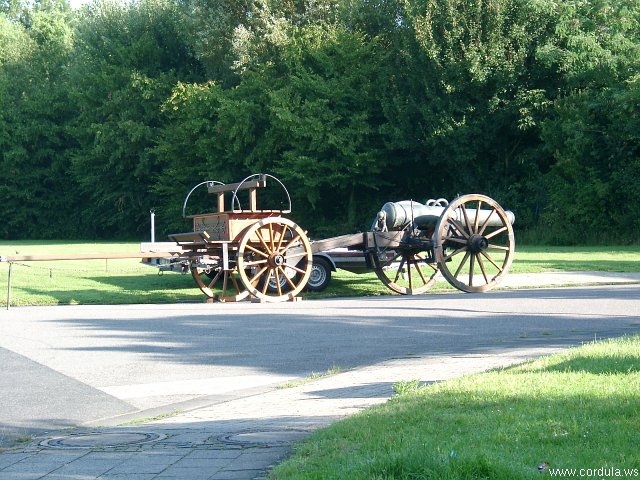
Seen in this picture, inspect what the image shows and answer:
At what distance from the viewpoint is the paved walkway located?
21.3 ft

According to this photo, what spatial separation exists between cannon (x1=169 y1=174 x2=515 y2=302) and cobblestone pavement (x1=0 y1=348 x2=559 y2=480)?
1005 cm

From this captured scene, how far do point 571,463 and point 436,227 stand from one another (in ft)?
50.9

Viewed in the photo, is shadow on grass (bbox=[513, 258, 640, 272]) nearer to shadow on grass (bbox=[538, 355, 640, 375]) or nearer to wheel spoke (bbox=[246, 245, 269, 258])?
wheel spoke (bbox=[246, 245, 269, 258])

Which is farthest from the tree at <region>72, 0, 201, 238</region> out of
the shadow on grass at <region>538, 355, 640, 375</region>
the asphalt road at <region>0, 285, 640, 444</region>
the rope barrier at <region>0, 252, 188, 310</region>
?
the shadow on grass at <region>538, 355, 640, 375</region>

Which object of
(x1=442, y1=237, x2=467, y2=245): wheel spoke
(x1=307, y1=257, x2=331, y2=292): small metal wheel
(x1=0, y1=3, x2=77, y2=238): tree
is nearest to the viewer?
(x1=442, y1=237, x2=467, y2=245): wheel spoke

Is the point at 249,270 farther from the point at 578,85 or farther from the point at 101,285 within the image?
the point at 578,85

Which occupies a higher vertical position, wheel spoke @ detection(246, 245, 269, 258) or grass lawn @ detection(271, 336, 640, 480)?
wheel spoke @ detection(246, 245, 269, 258)

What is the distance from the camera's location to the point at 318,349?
13133 millimetres

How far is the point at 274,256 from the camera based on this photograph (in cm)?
2052

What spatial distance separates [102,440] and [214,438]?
91 centimetres

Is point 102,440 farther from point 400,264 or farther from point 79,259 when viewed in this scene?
point 400,264

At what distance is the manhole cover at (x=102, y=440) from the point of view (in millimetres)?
7488

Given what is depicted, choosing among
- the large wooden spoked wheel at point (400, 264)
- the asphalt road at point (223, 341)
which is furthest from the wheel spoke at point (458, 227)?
the asphalt road at point (223, 341)

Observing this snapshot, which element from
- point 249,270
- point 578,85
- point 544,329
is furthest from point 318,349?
point 578,85
